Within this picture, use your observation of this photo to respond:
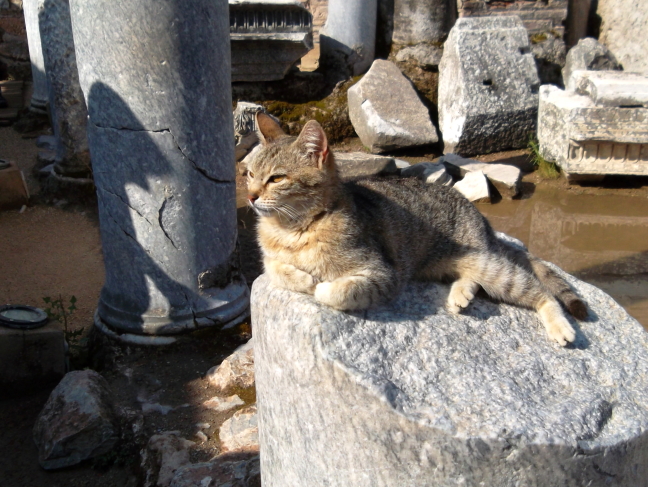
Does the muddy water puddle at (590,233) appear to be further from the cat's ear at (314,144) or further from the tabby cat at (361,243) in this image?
the cat's ear at (314,144)

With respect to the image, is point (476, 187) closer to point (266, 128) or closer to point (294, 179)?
point (266, 128)

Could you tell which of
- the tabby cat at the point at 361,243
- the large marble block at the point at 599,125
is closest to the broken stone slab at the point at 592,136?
the large marble block at the point at 599,125

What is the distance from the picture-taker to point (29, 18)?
32.1 ft

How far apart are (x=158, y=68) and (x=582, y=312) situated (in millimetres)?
2835

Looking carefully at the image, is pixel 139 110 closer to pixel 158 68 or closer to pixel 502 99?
pixel 158 68

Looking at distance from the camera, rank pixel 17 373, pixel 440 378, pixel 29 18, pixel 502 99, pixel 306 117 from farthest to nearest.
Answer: pixel 29 18, pixel 306 117, pixel 502 99, pixel 17 373, pixel 440 378

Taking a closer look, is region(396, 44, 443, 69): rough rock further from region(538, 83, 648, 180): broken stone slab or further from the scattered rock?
the scattered rock

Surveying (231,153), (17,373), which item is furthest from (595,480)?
(17,373)

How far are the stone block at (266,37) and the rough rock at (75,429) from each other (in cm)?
636

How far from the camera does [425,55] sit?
9484 millimetres

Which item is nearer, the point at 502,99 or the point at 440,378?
the point at 440,378

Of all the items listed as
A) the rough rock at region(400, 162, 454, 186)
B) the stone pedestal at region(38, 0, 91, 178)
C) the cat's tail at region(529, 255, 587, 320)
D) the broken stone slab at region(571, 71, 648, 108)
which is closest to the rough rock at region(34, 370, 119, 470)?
the cat's tail at region(529, 255, 587, 320)

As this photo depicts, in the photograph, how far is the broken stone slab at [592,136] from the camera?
7.22 metres

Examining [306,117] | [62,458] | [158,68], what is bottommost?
[62,458]
